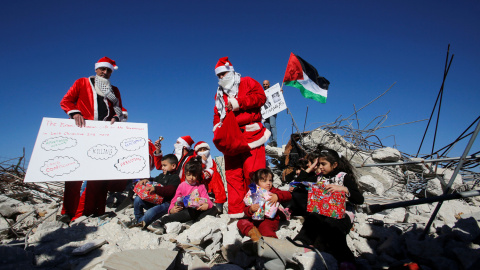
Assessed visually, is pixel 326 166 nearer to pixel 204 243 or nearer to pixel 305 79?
pixel 204 243

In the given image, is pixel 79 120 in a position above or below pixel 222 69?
below

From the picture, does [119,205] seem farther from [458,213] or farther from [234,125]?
[458,213]

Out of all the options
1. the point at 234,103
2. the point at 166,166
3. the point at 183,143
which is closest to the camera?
the point at 234,103

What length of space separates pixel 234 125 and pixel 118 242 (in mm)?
1941

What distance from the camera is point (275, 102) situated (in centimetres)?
654

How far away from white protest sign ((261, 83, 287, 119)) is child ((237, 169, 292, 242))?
11.0 feet

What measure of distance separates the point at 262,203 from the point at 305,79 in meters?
4.22

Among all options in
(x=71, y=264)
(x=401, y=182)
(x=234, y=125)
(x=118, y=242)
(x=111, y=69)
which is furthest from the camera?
(x=401, y=182)

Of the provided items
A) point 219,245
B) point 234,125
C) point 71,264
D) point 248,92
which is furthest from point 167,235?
point 248,92

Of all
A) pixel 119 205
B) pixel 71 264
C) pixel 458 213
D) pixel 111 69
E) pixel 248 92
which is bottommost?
pixel 71 264

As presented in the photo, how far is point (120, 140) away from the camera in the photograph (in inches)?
156

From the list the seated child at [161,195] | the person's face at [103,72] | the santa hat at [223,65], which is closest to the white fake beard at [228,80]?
the santa hat at [223,65]

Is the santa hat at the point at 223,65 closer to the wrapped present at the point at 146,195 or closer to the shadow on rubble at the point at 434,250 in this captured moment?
the wrapped present at the point at 146,195

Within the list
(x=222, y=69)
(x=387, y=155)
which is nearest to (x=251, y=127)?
(x=222, y=69)
